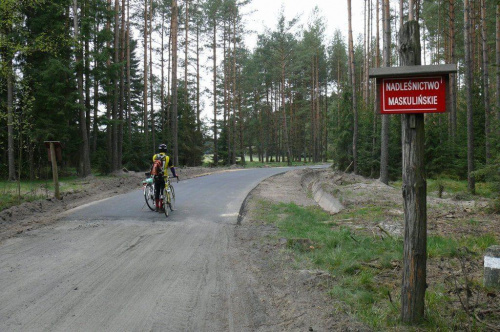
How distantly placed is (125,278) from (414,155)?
4313 mm

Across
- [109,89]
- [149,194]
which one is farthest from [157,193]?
[109,89]

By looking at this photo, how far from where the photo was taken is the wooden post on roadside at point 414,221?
3.70 meters

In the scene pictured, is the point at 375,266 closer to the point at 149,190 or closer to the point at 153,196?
the point at 153,196

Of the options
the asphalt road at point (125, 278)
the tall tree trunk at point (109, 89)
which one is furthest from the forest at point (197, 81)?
the asphalt road at point (125, 278)

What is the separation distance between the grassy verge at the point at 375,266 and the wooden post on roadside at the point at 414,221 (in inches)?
8.1

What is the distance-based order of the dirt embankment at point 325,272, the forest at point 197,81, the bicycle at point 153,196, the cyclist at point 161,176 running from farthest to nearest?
the forest at point 197,81, the cyclist at point 161,176, the bicycle at point 153,196, the dirt embankment at point 325,272

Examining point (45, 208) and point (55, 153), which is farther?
point (55, 153)

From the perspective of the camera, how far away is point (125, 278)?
5496 mm

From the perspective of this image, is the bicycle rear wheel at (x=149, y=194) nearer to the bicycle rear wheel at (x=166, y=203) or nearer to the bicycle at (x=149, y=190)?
the bicycle at (x=149, y=190)

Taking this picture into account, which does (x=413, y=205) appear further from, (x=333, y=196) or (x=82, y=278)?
(x=333, y=196)

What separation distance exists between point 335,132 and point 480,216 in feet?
66.0

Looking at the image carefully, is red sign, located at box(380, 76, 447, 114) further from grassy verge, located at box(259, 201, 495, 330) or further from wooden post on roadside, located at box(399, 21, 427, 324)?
grassy verge, located at box(259, 201, 495, 330)

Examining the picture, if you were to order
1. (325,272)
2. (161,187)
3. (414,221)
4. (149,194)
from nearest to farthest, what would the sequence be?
(414,221)
(325,272)
(161,187)
(149,194)

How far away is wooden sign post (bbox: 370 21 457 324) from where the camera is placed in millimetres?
3686
